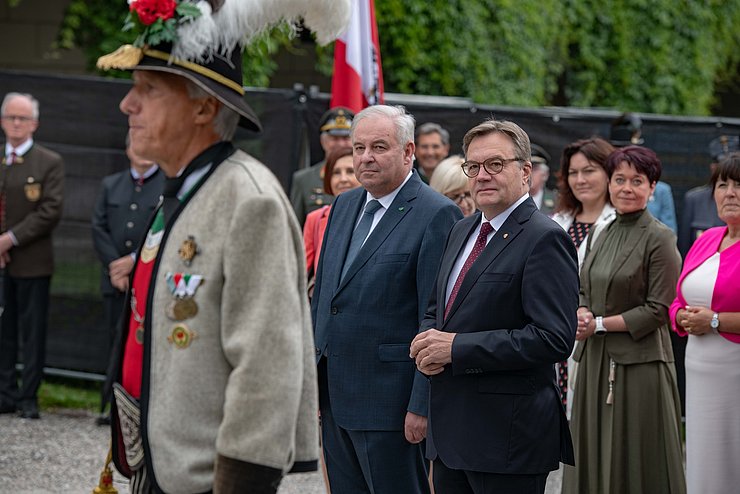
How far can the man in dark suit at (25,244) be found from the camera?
26.6ft

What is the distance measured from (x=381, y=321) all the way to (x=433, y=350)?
48cm

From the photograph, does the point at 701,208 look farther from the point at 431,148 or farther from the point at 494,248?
the point at 494,248

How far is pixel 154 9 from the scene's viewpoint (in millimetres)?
2838

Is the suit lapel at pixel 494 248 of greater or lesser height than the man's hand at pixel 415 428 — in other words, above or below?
above

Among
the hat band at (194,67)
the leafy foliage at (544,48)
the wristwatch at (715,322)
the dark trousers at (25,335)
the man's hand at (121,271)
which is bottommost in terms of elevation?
the dark trousers at (25,335)

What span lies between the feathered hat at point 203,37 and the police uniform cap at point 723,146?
619 centimetres

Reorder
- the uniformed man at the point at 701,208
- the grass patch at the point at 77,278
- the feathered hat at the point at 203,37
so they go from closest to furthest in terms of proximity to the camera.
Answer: the feathered hat at the point at 203,37 → the uniformed man at the point at 701,208 → the grass patch at the point at 77,278

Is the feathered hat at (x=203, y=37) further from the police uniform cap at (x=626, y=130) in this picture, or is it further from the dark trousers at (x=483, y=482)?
the police uniform cap at (x=626, y=130)

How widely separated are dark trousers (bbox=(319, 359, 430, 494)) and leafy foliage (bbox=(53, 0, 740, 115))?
681 cm

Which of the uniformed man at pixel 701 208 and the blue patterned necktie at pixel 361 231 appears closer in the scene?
the blue patterned necktie at pixel 361 231

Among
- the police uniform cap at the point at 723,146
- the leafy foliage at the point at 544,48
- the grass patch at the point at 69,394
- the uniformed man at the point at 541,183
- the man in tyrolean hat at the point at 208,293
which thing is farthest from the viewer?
the leafy foliage at the point at 544,48

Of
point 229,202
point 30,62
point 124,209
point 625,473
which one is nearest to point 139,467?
point 229,202

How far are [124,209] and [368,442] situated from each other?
420 centimetres

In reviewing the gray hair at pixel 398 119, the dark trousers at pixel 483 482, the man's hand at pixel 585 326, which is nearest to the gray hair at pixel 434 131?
the man's hand at pixel 585 326
